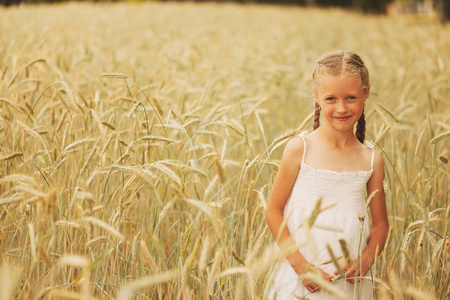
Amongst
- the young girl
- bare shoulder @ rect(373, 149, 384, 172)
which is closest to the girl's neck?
the young girl

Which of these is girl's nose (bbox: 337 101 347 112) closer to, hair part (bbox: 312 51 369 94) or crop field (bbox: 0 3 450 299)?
hair part (bbox: 312 51 369 94)

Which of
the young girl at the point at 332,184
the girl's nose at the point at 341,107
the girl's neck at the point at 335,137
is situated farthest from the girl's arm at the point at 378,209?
the girl's nose at the point at 341,107

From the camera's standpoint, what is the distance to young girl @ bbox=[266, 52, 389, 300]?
5.12ft

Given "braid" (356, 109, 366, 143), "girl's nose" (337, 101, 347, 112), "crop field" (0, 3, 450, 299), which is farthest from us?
"braid" (356, 109, 366, 143)

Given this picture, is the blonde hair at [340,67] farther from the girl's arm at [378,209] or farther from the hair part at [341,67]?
the girl's arm at [378,209]

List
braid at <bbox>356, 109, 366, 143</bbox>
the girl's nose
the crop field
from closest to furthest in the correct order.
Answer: the crop field
the girl's nose
braid at <bbox>356, 109, 366, 143</bbox>

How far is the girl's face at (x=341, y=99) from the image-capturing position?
1.55 meters

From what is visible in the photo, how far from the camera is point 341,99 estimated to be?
1.56 metres

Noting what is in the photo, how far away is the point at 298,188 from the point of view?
5.33 ft

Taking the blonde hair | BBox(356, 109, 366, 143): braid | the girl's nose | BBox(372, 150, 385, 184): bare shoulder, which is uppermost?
the blonde hair

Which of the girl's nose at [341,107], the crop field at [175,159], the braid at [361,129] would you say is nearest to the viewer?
the crop field at [175,159]

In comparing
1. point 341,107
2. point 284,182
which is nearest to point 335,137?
point 341,107

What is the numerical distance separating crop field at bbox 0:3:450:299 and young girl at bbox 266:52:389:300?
0.09 m

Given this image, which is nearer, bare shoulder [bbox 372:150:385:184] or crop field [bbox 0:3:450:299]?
crop field [bbox 0:3:450:299]
